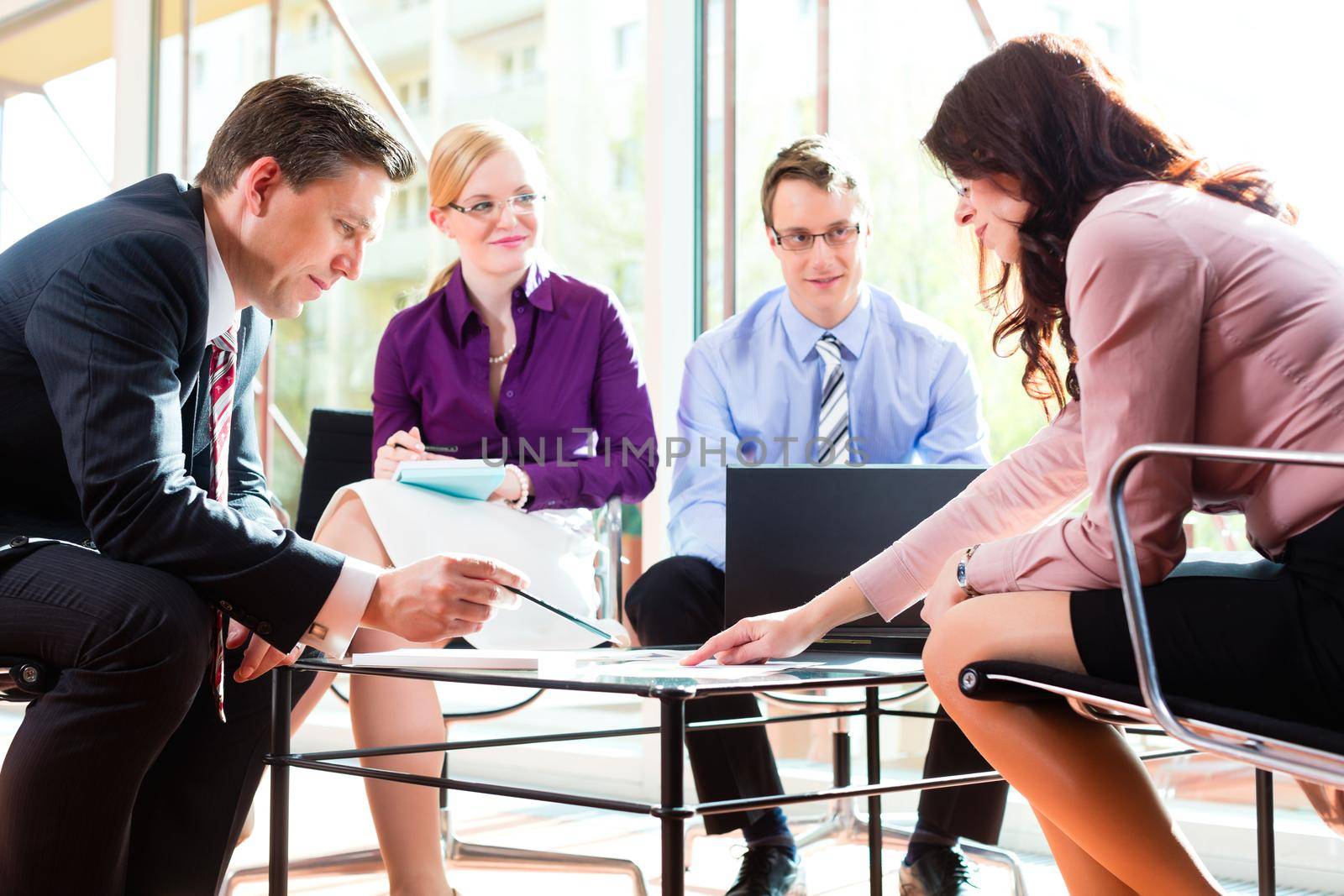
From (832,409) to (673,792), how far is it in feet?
4.56

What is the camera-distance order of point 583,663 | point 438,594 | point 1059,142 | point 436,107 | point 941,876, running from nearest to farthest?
point 1059,142 → point 438,594 → point 583,663 → point 941,876 → point 436,107

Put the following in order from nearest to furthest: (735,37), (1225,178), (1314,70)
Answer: (1225,178), (1314,70), (735,37)

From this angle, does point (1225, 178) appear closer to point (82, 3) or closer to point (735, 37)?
point (735, 37)

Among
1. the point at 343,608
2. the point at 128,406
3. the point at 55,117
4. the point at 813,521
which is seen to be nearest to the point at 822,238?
the point at 813,521

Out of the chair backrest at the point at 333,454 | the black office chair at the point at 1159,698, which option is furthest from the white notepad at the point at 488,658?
the chair backrest at the point at 333,454

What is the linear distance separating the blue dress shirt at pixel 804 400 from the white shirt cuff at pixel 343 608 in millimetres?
1063

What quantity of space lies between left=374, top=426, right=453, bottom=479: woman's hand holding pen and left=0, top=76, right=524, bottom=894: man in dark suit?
0.66m

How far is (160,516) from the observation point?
1425 millimetres

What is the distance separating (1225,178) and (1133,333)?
10.3 inches

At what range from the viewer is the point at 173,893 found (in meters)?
1.77

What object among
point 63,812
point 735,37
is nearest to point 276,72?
point 735,37

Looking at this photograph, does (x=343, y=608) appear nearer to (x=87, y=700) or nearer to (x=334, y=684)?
(x=87, y=700)

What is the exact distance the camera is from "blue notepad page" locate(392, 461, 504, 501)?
A: 2.16 metres

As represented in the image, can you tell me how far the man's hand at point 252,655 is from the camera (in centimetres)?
169
